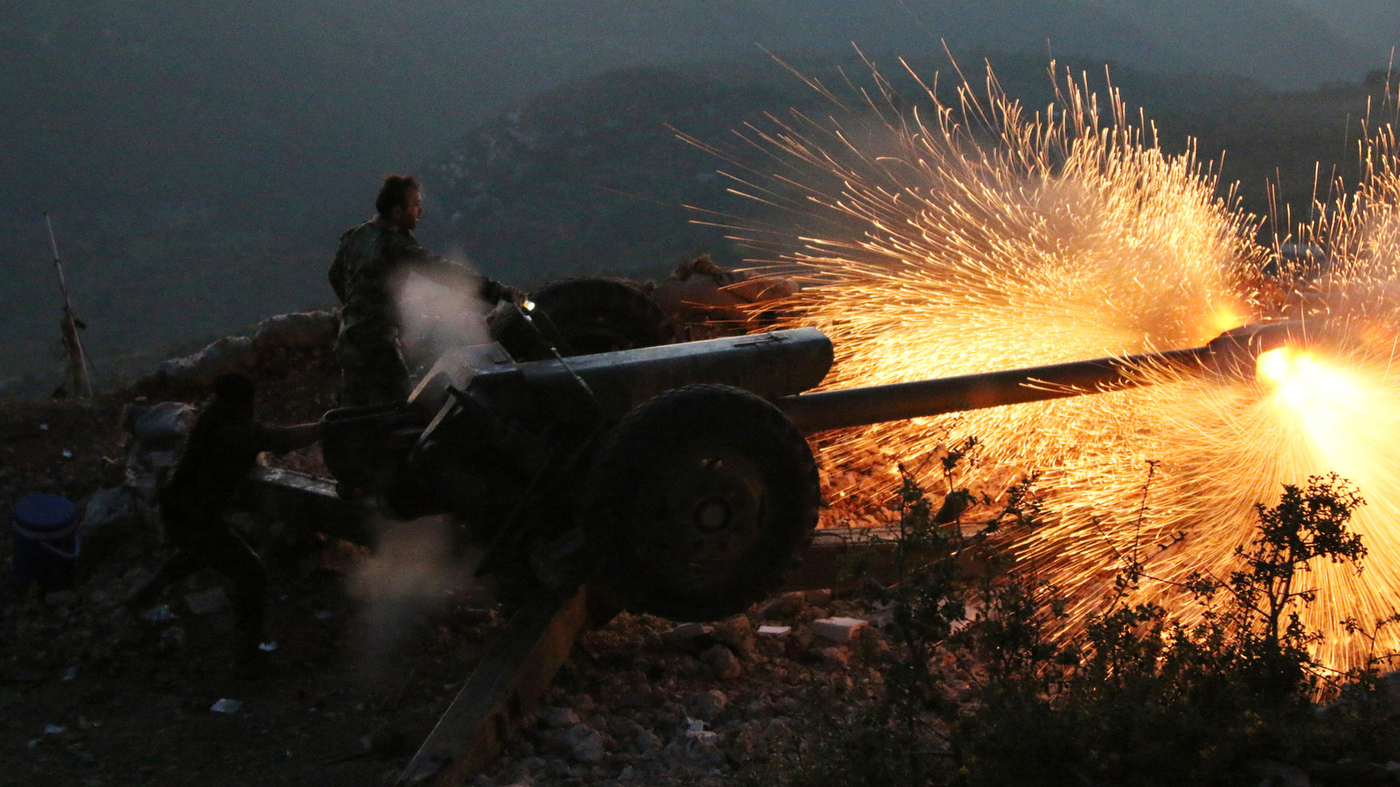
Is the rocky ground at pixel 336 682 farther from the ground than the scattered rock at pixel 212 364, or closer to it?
closer to it

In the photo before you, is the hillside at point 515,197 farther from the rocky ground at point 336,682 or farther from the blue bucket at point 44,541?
the rocky ground at point 336,682

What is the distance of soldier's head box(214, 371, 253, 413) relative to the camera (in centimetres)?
495

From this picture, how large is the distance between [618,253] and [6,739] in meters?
27.2

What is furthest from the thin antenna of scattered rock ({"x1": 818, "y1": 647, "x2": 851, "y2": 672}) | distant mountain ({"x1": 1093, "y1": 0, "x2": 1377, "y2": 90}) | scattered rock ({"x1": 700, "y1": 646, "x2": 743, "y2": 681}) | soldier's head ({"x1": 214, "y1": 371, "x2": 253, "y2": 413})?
distant mountain ({"x1": 1093, "y1": 0, "x2": 1377, "y2": 90})

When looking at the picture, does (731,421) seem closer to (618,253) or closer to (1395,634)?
(1395,634)

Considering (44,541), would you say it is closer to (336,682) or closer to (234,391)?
(234,391)

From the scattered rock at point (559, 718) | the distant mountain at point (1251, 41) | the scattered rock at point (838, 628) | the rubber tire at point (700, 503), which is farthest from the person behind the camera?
the distant mountain at point (1251, 41)

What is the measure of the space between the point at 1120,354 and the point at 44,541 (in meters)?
5.75

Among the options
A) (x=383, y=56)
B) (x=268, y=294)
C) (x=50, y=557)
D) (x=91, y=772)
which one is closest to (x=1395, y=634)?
(x=91, y=772)

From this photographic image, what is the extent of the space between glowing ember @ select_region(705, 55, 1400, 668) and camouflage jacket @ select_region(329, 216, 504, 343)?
8.70ft

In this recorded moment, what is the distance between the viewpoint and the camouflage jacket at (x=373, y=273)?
214 inches

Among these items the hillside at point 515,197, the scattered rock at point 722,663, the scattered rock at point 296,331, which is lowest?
the scattered rock at point 722,663

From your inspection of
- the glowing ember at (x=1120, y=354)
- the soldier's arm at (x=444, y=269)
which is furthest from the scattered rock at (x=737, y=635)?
the soldier's arm at (x=444, y=269)

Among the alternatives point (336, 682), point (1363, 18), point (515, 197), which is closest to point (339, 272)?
point (336, 682)
